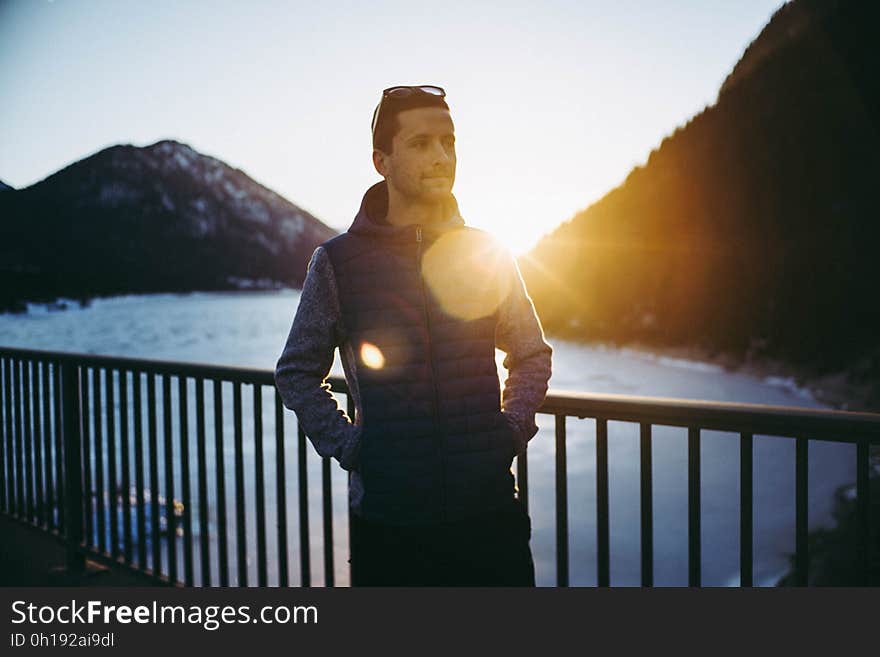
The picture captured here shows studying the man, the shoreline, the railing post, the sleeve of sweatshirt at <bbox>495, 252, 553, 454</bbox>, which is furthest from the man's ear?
the shoreline

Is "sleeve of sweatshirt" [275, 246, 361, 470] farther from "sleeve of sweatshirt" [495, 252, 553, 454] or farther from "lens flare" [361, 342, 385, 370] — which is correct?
"sleeve of sweatshirt" [495, 252, 553, 454]

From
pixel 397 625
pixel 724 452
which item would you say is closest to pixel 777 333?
pixel 724 452

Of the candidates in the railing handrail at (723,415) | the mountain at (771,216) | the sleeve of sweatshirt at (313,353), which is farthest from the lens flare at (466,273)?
the mountain at (771,216)

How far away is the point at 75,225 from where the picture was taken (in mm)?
27297

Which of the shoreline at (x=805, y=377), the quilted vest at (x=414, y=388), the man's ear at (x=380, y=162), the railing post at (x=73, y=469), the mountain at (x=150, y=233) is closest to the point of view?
the quilted vest at (x=414, y=388)

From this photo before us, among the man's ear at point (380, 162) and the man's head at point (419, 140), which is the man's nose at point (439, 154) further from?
the man's ear at point (380, 162)

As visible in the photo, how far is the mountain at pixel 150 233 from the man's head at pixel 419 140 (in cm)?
1445

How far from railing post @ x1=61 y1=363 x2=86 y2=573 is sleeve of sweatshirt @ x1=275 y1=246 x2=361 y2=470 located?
7.19 ft

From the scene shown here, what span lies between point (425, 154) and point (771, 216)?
45.3 metres

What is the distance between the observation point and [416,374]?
4.42 ft

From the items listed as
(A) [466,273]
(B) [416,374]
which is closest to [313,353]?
(B) [416,374]

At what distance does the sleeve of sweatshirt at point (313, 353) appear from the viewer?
139 cm

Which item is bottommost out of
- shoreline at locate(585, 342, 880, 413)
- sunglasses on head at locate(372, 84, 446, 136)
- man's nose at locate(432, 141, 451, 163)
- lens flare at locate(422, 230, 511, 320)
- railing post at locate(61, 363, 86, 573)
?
shoreline at locate(585, 342, 880, 413)

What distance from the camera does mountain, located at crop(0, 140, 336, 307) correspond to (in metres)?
21.9
